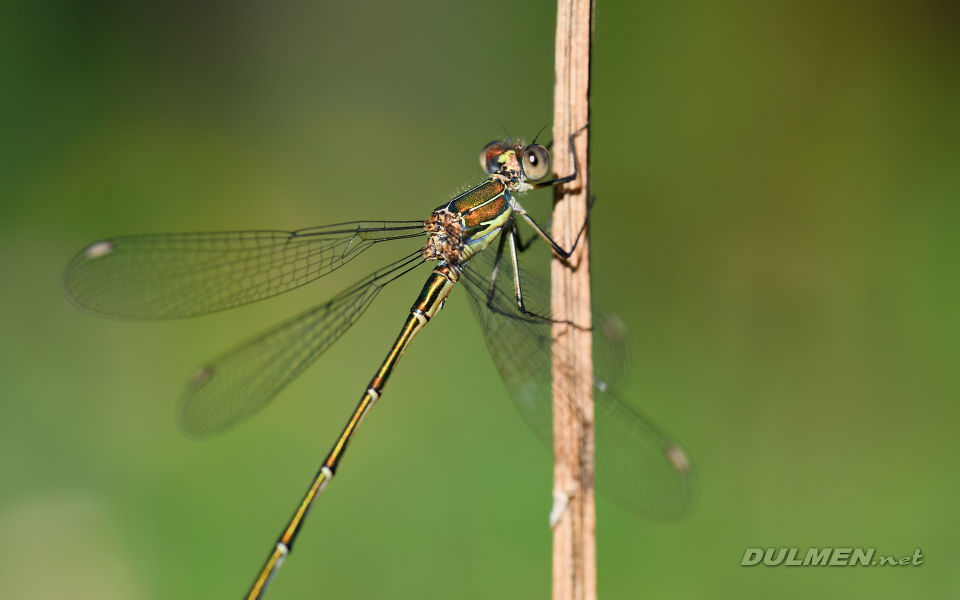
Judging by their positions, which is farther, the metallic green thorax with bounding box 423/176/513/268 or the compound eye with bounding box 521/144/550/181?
the metallic green thorax with bounding box 423/176/513/268

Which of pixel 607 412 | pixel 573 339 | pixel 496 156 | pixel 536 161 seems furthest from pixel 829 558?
pixel 496 156

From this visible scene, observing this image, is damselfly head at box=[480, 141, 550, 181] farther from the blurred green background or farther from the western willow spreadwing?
the blurred green background

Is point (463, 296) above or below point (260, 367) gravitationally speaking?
above

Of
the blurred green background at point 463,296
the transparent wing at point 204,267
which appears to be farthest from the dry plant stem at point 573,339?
the blurred green background at point 463,296

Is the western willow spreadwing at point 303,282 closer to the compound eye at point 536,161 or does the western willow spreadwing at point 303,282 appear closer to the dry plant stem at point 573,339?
the compound eye at point 536,161

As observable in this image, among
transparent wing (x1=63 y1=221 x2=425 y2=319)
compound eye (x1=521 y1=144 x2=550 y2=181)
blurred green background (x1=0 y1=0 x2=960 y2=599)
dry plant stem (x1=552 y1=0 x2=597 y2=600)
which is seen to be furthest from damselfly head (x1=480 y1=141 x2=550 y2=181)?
blurred green background (x1=0 y1=0 x2=960 y2=599)

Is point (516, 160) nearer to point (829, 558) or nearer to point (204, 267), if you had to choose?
point (204, 267)
